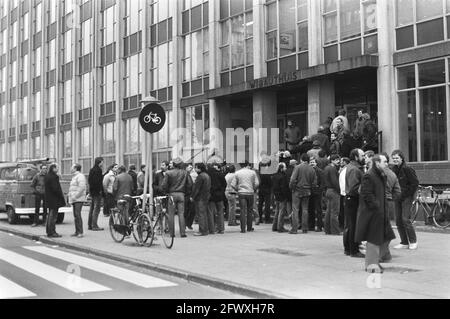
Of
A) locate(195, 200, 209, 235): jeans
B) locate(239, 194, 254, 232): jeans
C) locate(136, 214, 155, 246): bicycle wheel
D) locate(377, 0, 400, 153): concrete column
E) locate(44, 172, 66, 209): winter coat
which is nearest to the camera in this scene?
locate(136, 214, 155, 246): bicycle wheel

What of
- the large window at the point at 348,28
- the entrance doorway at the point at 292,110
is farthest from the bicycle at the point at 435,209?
the entrance doorway at the point at 292,110

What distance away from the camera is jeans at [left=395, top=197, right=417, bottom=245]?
10461 millimetres

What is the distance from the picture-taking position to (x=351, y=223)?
9898mm

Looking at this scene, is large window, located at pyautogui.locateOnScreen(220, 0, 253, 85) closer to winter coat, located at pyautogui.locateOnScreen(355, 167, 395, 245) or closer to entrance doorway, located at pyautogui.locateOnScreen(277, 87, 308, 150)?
entrance doorway, located at pyautogui.locateOnScreen(277, 87, 308, 150)

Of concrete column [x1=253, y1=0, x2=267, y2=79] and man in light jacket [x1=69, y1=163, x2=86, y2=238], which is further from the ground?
concrete column [x1=253, y1=0, x2=267, y2=79]

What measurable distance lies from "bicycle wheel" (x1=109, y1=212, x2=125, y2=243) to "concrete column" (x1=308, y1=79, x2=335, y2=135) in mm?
9895

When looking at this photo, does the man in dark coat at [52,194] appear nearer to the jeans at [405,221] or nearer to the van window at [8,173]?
the van window at [8,173]

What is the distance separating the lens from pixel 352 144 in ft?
56.3

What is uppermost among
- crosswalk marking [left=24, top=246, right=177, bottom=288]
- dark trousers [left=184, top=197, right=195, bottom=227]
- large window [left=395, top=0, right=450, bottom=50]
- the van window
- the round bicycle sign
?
large window [left=395, top=0, right=450, bottom=50]

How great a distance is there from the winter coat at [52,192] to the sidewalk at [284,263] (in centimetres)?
93

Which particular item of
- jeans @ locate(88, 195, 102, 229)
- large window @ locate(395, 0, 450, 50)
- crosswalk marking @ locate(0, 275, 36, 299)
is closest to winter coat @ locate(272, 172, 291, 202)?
jeans @ locate(88, 195, 102, 229)

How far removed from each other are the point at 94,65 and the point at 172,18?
360 inches

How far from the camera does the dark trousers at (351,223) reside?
9797mm

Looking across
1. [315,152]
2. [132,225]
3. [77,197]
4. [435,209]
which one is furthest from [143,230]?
[435,209]
